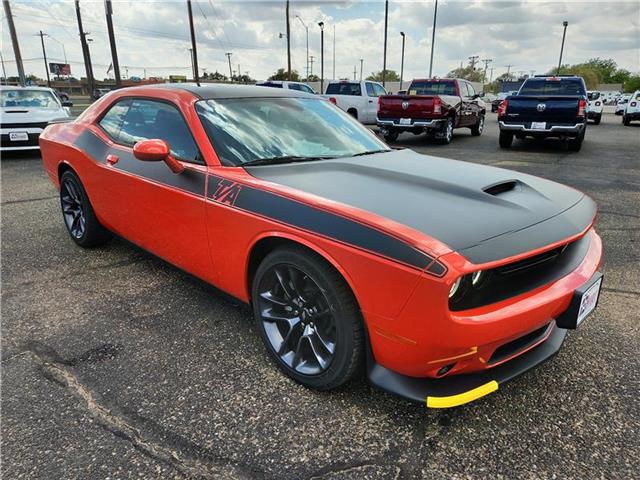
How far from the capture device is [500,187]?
240 cm

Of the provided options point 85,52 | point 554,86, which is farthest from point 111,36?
point 554,86

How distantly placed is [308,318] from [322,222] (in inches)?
19.7

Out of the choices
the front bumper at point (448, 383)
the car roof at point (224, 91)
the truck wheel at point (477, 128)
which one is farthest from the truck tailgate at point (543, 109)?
the front bumper at point (448, 383)

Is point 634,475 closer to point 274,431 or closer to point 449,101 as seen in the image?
point 274,431

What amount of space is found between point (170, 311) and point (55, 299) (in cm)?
90

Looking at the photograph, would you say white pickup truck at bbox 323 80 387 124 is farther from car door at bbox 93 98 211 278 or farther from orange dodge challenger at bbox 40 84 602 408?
orange dodge challenger at bbox 40 84 602 408

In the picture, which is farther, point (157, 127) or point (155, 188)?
point (157, 127)

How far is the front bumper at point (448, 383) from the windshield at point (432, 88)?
41.9ft

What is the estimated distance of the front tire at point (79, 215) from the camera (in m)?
3.95

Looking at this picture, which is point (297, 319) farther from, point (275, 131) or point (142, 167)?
point (142, 167)

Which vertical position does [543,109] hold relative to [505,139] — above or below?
above

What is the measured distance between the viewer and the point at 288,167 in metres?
2.54


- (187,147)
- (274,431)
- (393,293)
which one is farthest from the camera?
(187,147)

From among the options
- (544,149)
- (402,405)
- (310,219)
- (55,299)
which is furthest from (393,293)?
(544,149)
